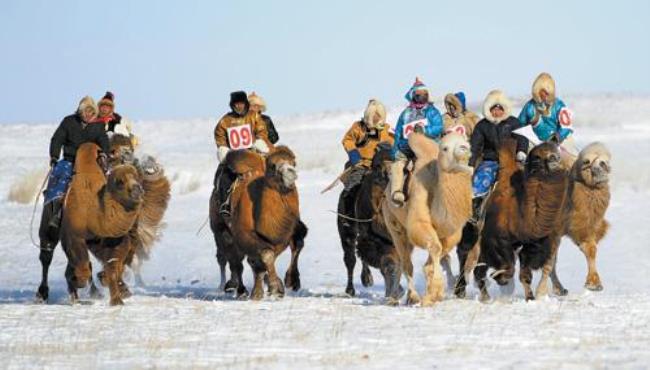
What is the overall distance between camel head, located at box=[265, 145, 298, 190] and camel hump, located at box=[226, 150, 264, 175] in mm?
986

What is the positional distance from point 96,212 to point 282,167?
72.4 inches

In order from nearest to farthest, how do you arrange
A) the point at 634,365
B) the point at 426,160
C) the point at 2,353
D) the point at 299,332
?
the point at 634,365, the point at 2,353, the point at 299,332, the point at 426,160

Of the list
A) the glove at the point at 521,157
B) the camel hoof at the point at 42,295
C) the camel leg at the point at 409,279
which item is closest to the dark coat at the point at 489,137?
the glove at the point at 521,157

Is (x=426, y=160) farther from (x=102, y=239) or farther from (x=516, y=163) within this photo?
(x=102, y=239)

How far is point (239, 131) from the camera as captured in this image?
16484 mm

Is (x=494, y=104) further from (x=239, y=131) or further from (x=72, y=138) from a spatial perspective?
(x=72, y=138)

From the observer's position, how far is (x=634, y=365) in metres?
8.58

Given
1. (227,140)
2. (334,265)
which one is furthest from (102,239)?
(334,265)

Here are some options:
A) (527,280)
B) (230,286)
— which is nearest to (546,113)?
(527,280)

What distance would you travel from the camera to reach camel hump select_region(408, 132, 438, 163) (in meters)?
13.0

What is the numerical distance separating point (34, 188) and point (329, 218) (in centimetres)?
734

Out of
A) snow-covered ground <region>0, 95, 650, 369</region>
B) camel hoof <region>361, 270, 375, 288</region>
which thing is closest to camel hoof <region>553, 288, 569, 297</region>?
snow-covered ground <region>0, 95, 650, 369</region>

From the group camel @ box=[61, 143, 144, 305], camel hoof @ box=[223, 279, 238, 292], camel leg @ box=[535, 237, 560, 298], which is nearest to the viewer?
camel leg @ box=[535, 237, 560, 298]

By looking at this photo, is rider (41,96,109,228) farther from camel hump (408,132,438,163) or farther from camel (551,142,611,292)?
camel (551,142,611,292)
